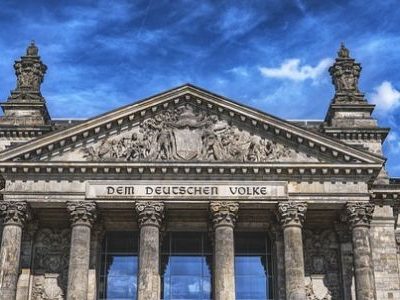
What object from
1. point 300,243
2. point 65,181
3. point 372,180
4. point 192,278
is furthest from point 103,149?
point 372,180

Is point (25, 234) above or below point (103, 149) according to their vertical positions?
below

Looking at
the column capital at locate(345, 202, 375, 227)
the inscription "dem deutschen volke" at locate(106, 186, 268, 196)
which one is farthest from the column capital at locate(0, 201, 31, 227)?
the column capital at locate(345, 202, 375, 227)

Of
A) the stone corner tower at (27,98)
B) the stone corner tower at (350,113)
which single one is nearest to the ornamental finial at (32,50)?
the stone corner tower at (27,98)

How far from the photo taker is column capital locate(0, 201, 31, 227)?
33938 millimetres

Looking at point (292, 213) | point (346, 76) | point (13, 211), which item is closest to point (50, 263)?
point (13, 211)

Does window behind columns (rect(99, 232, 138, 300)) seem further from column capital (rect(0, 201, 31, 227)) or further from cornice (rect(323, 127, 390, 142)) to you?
cornice (rect(323, 127, 390, 142))

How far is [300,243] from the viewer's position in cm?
3391

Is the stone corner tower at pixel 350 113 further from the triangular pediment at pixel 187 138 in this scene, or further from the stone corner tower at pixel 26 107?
the stone corner tower at pixel 26 107

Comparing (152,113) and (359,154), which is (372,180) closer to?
(359,154)

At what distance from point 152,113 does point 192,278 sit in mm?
8266

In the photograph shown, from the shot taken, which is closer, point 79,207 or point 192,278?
point 79,207

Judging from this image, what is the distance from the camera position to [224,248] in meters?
33.7

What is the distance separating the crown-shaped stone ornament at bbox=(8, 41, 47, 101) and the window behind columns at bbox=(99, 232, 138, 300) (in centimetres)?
867

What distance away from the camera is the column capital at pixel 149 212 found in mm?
34219
